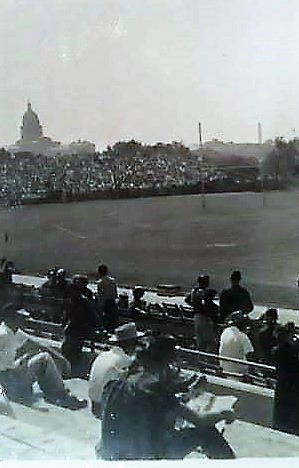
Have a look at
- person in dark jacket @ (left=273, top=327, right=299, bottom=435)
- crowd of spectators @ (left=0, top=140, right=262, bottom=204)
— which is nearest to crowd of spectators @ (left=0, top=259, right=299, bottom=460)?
person in dark jacket @ (left=273, top=327, right=299, bottom=435)

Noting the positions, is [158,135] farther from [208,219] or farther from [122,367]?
[122,367]

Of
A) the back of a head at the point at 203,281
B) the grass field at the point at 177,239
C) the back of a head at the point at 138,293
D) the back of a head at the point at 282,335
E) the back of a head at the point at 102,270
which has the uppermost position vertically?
the grass field at the point at 177,239

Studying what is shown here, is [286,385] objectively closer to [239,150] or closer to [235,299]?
[235,299]

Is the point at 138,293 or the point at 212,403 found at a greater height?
the point at 138,293

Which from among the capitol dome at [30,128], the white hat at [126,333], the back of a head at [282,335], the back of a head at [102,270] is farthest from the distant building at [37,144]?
the back of a head at [282,335]

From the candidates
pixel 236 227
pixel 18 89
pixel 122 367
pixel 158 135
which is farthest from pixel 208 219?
pixel 18 89

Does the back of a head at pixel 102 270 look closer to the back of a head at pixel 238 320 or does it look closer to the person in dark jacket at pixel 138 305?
the person in dark jacket at pixel 138 305

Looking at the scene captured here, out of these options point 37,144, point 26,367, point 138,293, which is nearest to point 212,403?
point 138,293
